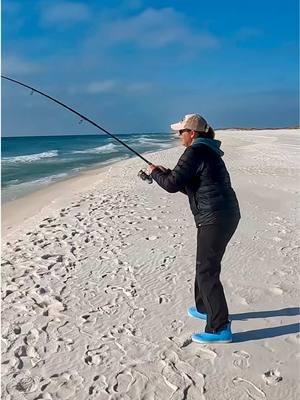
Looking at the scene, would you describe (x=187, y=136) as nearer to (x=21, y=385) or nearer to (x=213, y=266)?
(x=213, y=266)

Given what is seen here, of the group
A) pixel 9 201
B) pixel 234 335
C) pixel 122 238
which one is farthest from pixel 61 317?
pixel 9 201

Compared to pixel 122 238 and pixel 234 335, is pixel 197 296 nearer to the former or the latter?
pixel 234 335

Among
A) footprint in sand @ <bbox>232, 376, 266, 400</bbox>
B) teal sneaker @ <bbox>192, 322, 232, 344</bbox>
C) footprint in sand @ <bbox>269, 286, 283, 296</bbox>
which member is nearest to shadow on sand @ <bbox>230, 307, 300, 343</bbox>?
teal sneaker @ <bbox>192, 322, 232, 344</bbox>

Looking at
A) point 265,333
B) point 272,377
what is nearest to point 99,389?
point 272,377

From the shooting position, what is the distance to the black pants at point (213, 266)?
12.1 ft

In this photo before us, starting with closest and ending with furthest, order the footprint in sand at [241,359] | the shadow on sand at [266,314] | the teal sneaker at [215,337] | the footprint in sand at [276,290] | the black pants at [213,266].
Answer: the footprint in sand at [241,359], the black pants at [213,266], the teal sneaker at [215,337], the shadow on sand at [266,314], the footprint in sand at [276,290]

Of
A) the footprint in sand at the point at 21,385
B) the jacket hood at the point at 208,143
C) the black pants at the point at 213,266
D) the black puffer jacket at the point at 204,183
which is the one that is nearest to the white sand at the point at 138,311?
the footprint in sand at the point at 21,385

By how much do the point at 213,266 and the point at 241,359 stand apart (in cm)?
76

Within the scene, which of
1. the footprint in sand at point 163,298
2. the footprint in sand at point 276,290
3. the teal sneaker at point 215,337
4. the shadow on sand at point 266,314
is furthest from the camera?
the footprint in sand at point 276,290

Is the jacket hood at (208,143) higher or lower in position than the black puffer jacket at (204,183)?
higher

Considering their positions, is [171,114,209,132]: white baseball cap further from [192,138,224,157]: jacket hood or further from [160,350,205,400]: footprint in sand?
[160,350,205,400]: footprint in sand

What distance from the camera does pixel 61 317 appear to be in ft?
14.4

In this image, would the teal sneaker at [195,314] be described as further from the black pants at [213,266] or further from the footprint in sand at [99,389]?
the footprint in sand at [99,389]

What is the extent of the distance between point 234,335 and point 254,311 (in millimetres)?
590
